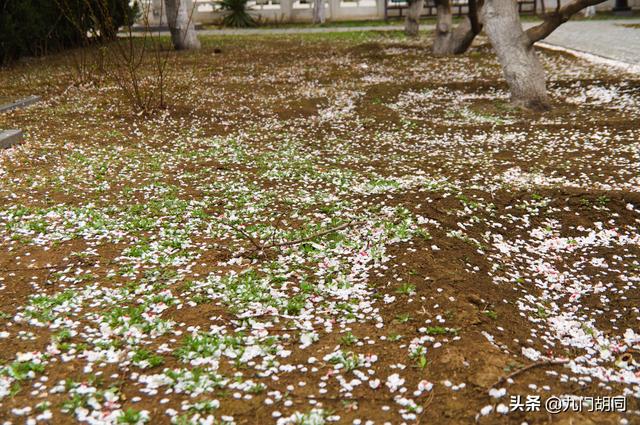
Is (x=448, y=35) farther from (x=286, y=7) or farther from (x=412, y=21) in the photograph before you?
(x=286, y=7)

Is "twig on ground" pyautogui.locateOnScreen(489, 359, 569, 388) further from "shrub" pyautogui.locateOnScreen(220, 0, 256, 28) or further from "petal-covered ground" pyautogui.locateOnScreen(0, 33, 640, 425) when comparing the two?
"shrub" pyautogui.locateOnScreen(220, 0, 256, 28)

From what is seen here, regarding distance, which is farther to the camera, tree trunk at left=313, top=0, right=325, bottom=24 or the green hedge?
tree trunk at left=313, top=0, right=325, bottom=24

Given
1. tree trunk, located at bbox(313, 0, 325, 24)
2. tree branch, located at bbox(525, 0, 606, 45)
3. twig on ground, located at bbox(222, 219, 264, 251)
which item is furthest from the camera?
tree trunk, located at bbox(313, 0, 325, 24)

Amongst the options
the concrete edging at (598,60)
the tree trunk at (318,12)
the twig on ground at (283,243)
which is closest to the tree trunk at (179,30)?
the concrete edging at (598,60)

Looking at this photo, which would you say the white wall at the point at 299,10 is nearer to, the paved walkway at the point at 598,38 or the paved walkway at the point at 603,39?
the paved walkway at the point at 598,38

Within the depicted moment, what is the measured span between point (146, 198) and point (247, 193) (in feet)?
3.52

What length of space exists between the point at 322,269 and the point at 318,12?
31215 millimetres

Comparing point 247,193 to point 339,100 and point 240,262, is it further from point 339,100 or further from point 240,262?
point 339,100

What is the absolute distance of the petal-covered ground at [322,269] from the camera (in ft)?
10.6

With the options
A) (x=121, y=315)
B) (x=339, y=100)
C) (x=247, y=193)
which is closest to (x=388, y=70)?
(x=339, y=100)

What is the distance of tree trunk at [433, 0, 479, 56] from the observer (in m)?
16.6

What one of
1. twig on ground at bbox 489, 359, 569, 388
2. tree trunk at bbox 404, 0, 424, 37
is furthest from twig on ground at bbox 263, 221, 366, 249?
tree trunk at bbox 404, 0, 424, 37

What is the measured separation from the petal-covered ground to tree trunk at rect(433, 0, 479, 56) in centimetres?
752

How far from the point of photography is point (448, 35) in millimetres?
17328
